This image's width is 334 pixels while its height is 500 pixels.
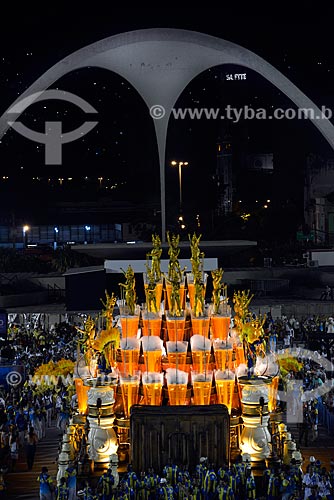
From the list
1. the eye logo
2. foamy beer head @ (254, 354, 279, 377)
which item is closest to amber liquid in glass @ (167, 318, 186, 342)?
foamy beer head @ (254, 354, 279, 377)

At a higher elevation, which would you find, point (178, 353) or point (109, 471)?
point (178, 353)

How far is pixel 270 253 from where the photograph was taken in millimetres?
40500

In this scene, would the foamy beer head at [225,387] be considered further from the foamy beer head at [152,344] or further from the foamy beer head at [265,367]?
the foamy beer head at [152,344]

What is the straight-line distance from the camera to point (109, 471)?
12.5 metres

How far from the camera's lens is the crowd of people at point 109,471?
11.7m

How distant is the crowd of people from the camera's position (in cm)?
1168

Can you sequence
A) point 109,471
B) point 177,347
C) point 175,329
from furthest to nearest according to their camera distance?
1. point 175,329
2. point 177,347
3. point 109,471

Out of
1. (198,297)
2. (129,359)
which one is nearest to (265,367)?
(198,297)

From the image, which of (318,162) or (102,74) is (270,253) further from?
(102,74)

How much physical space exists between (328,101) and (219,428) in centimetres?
3737

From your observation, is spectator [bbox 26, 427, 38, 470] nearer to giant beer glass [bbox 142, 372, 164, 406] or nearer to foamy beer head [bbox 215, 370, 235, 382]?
giant beer glass [bbox 142, 372, 164, 406]

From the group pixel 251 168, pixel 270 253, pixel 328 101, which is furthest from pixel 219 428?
pixel 251 168

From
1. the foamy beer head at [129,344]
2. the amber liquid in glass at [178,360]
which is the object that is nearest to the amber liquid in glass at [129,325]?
the foamy beer head at [129,344]

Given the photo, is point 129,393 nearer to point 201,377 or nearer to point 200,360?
point 201,377
